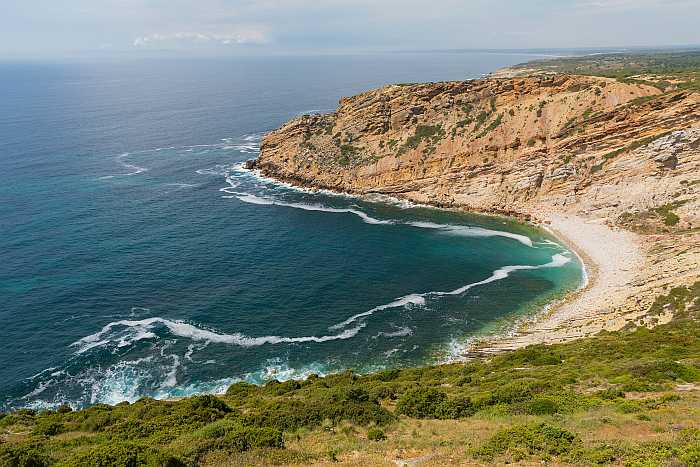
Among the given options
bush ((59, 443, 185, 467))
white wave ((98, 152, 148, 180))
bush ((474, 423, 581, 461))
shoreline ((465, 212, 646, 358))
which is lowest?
shoreline ((465, 212, 646, 358))

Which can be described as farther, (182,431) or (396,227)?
(396,227)

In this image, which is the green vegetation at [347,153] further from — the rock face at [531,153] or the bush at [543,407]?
the bush at [543,407]

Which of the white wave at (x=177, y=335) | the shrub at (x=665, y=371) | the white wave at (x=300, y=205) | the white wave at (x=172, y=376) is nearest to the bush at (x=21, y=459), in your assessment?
the white wave at (x=172, y=376)

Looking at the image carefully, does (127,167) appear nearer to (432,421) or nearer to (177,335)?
(177,335)

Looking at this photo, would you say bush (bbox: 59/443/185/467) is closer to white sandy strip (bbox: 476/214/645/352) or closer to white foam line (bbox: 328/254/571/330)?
white foam line (bbox: 328/254/571/330)

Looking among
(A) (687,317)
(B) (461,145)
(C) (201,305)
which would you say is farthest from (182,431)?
(B) (461,145)

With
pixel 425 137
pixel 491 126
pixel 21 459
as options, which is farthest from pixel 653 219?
pixel 21 459

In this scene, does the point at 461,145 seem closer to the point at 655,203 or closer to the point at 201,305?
the point at 655,203

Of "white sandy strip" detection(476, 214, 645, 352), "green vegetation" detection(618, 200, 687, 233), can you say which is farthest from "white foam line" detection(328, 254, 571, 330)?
"green vegetation" detection(618, 200, 687, 233)
